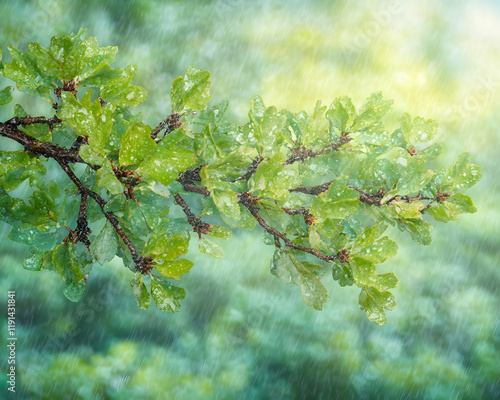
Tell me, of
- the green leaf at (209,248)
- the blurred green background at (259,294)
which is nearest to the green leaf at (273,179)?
the green leaf at (209,248)

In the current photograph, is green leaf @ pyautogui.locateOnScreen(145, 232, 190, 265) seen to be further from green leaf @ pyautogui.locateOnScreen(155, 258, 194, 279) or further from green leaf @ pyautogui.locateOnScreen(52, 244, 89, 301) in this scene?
green leaf @ pyautogui.locateOnScreen(52, 244, 89, 301)

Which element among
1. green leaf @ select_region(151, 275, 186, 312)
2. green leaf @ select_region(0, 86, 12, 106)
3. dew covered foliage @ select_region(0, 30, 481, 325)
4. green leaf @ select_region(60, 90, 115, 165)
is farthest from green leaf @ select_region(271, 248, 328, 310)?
green leaf @ select_region(0, 86, 12, 106)

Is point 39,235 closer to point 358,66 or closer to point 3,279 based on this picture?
point 3,279

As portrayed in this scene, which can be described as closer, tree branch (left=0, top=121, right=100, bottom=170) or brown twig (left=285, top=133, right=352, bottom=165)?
tree branch (left=0, top=121, right=100, bottom=170)

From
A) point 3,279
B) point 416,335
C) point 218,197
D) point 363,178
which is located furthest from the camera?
point 416,335

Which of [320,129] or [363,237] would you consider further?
[320,129]

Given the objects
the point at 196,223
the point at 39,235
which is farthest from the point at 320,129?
the point at 39,235

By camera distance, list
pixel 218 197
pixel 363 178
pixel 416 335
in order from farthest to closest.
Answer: pixel 416 335
pixel 363 178
pixel 218 197

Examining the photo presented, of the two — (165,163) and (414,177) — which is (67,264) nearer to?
(165,163)
